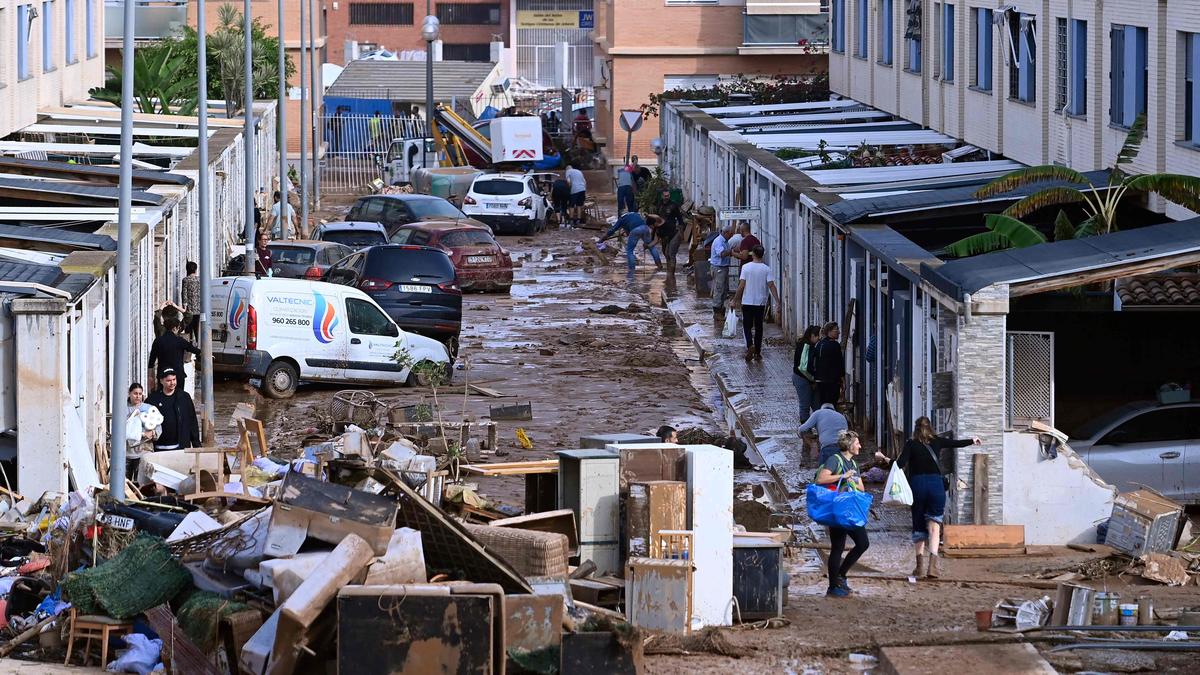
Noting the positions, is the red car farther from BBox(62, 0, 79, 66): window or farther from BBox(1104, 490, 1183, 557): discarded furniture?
BBox(1104, 490, 1183, 557): discarded furniture

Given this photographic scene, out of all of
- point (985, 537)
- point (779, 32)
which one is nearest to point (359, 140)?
point (779, 32)

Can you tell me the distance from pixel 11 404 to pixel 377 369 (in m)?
9.75

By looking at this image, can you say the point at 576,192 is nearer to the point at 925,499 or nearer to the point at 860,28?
the point at 860,28

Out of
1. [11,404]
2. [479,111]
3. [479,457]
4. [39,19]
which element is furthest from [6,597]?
[479,111]

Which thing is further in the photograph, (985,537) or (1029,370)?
(1029,370)

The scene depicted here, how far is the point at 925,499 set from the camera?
1480cm

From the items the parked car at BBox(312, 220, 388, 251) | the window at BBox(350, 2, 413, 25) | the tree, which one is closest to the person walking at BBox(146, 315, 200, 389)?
the parked car at BBox(312, 220, 388, 251)

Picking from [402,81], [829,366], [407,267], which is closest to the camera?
[829,366]

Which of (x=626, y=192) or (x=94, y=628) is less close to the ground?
(x=626, y=192)

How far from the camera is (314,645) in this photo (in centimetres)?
1128

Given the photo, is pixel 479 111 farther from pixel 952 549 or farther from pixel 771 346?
pixel 952 549

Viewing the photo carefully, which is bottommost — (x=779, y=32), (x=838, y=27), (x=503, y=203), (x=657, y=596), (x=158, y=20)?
(x=657, y=596)

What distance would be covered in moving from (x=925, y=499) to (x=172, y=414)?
7.44 meters

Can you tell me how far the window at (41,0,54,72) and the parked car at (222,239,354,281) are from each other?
331 inches
